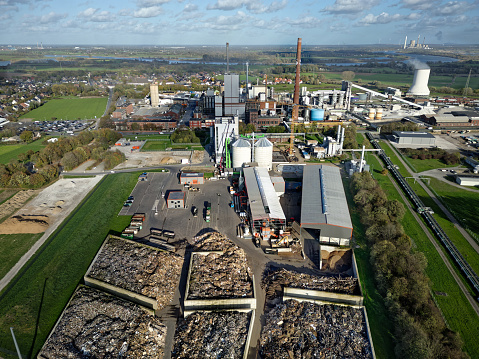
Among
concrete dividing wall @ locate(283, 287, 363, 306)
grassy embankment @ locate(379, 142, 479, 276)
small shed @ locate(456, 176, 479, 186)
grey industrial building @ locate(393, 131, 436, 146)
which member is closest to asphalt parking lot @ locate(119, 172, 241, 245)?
concrete dividing wall @ locate(283, 287, 363, 306)

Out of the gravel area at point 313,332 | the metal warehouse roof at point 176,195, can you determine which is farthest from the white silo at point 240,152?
the gravel area at point 313,332

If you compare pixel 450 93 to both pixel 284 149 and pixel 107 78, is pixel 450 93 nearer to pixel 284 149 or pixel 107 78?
pixel 284 149

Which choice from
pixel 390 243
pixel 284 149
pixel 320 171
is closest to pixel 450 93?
pixel 284 149

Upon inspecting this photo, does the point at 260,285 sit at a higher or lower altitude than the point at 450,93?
lower

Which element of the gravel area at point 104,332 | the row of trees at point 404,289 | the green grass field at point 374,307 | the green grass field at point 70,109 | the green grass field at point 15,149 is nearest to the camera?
the row of trees at point 404,289

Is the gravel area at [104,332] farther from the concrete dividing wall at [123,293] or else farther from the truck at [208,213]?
the truck at [208,213]

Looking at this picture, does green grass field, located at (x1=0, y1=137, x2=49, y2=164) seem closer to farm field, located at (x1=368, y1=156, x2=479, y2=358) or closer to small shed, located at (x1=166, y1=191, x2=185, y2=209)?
small shed, located at (x1=166, y1=191, x2=185, y2=209)

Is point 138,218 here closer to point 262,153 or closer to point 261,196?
point 261,196
